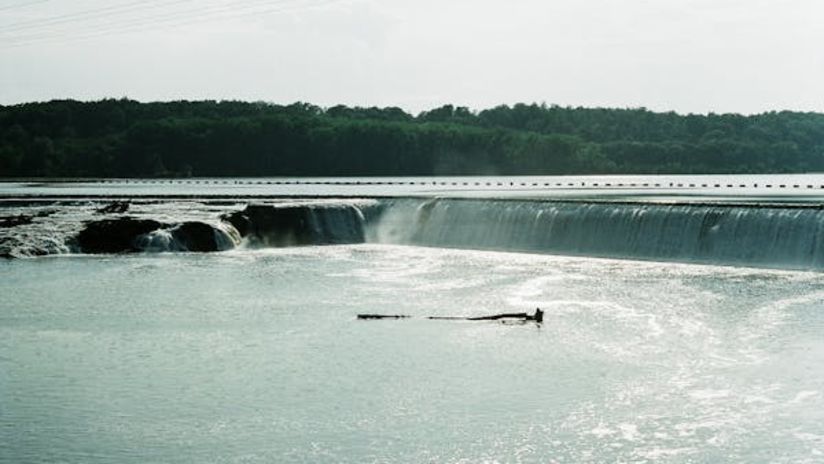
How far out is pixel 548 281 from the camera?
96.9 ft

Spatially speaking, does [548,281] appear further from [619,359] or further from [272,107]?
[272,107]

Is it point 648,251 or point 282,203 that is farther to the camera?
point 282,203

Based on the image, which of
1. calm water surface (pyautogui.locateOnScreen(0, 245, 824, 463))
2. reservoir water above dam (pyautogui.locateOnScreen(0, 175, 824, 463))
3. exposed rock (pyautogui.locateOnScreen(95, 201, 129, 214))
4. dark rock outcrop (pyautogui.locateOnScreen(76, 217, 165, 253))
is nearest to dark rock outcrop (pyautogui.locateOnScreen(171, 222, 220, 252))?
reservoir water above dam (pyautogui.locateOnScreen(0, 175, 824, 463))

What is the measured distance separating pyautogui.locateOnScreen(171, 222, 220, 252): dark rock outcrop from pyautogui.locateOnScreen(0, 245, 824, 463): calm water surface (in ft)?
30.3

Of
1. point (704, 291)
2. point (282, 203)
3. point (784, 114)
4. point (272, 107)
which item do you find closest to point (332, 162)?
point (272, 107)

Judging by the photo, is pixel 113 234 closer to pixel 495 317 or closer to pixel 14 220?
pixel 14 220

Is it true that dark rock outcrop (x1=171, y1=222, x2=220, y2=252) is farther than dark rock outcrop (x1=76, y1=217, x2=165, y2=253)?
Yes

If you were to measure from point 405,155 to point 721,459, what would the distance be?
347ft

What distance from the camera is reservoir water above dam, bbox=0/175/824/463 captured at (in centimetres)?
1422

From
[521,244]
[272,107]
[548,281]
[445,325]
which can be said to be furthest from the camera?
[272,107]

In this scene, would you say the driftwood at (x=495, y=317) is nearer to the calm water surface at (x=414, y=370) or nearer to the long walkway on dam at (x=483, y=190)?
the calm water surface at (x=414, y=370)

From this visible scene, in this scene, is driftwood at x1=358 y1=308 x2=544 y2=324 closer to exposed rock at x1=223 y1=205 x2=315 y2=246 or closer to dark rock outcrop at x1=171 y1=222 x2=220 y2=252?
dark rock outcrop at x1=171 y1=222 x2=220 y2=252

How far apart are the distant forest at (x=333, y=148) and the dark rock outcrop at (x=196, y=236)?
73.8m

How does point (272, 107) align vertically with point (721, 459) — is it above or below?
above
